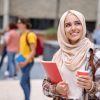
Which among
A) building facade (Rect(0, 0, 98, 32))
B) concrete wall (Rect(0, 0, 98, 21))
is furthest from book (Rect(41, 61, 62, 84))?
concrete wall (Rect(0, 0, 98, 21))

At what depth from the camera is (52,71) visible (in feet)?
12.5

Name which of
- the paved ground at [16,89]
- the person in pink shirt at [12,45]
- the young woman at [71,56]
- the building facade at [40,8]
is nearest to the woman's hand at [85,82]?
the young woman at [71,56]

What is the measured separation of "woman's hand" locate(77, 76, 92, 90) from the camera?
353cm

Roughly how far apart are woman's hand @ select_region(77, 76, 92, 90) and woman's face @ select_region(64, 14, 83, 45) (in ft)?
1.32

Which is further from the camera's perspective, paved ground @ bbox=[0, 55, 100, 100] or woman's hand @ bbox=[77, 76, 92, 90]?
paved ground @ bbox=[0, 55, 100, 100]

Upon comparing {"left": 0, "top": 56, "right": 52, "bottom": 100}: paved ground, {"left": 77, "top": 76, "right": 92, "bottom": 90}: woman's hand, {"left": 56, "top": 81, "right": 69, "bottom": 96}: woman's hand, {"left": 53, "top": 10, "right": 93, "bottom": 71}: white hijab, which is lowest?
{"left": 0, "top": 56, "right": 52, "bottom": 100}: paved ground

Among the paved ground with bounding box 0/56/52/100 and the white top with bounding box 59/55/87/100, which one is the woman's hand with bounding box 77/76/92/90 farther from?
the paved ground with bounding box 0/56/52/100

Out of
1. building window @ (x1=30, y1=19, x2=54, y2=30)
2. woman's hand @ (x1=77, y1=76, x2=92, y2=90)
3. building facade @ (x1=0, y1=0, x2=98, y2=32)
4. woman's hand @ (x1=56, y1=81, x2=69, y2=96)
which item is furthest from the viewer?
building window @ (x1=30, y1=19, x2=54, y2=30)

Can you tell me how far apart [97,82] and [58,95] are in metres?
0.39

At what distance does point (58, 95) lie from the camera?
3.88 m

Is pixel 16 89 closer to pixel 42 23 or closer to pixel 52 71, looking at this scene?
pixel 52 71

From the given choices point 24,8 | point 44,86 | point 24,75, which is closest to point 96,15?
point 24,8

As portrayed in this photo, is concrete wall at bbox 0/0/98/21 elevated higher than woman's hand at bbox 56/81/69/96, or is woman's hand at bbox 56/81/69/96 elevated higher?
woman's hand at bbox 56/81/69/96

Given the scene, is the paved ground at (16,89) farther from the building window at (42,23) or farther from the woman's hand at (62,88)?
the building window at (42,23)
